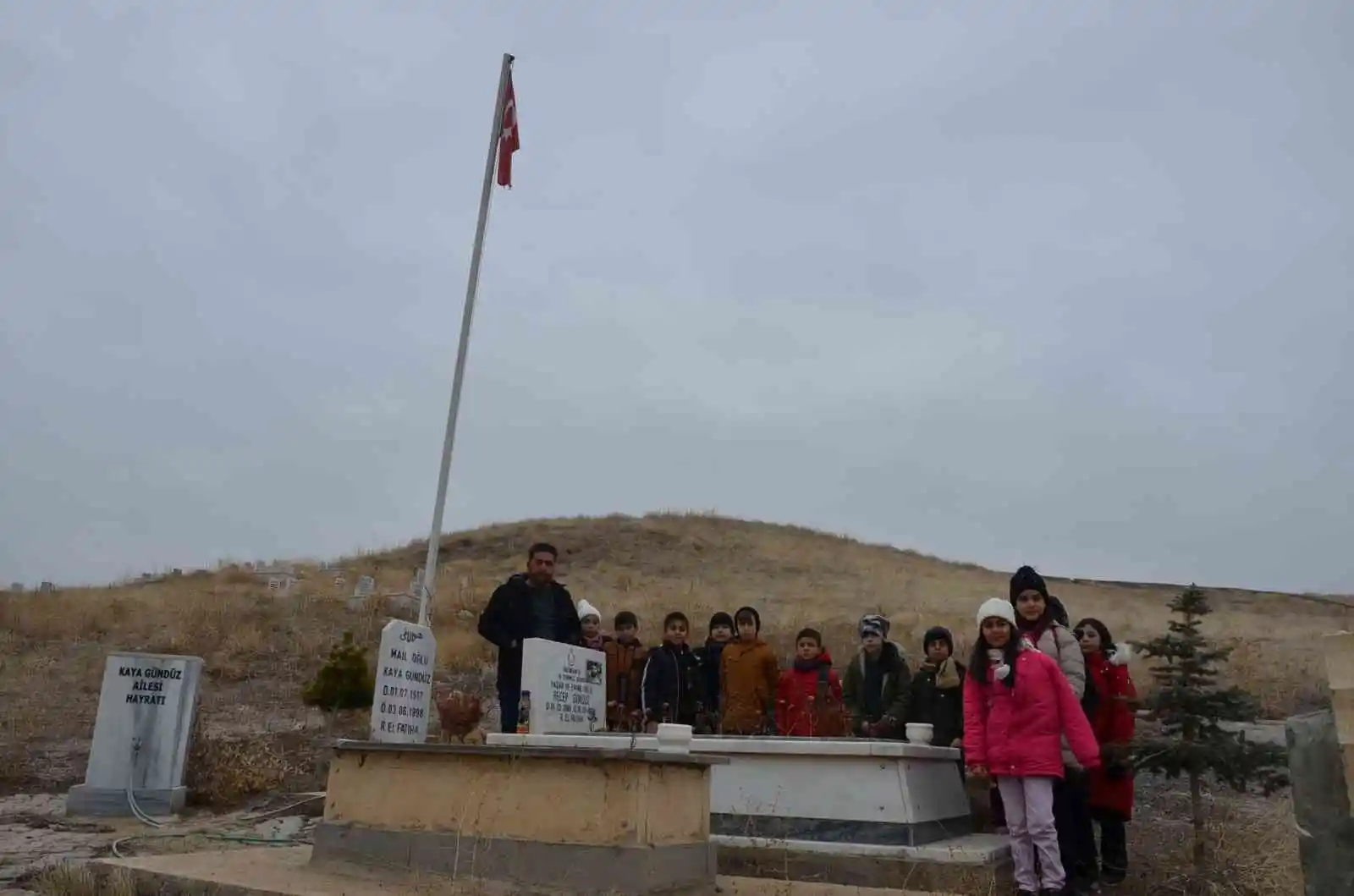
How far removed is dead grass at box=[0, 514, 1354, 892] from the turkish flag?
21.9 feet

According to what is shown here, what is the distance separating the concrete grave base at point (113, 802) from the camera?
969cm

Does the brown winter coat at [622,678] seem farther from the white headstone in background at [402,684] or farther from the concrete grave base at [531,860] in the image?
the concrete grave base at [531,860]

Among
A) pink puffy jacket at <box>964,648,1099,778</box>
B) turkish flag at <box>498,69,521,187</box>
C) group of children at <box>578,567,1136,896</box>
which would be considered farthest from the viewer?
turkish flag at <box>498,69,521,187</box>

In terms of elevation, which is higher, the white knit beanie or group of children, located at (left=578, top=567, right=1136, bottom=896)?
the white knit beanie

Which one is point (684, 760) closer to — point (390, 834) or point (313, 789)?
point (390, 834)

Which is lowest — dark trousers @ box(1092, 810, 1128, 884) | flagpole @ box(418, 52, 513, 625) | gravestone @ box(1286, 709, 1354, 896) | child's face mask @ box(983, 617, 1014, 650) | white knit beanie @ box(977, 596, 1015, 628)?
dark trousers @ box(1092, 810, 1128, 884)

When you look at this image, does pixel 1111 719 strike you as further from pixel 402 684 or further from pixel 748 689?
pixel 402 684

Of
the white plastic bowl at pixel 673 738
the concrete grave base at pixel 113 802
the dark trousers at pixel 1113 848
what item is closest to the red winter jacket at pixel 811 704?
the white plastic bowl at pixel 673 738

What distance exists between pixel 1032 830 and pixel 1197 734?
130 centimetres

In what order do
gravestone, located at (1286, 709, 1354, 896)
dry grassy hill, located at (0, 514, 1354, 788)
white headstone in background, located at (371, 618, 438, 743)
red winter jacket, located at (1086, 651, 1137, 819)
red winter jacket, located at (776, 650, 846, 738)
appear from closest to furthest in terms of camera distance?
gravestone, located at (1286, 709, 1354, 896) → red winter jacket, located at (1086, 651, 1137, 819) → white headstone in background, located at (371, 618, 438, 743) → red winter jacket, located at (776, 650, 846, 738) → dry grassy hill, located at (0, 514, 1354, 788)

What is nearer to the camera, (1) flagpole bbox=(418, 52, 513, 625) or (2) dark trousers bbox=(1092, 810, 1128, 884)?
(2) dark trousers bbox=(1092, 810, 1128, 884)

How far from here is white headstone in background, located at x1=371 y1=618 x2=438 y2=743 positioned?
299 inches

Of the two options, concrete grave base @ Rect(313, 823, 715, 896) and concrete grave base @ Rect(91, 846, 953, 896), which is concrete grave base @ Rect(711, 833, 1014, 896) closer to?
concrete grave base @ Rect(91, 846, 953, 896)

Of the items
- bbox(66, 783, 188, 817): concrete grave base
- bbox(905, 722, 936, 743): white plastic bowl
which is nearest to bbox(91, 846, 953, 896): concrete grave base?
bbox(905, 722, 936, 743): white plastic bowl
